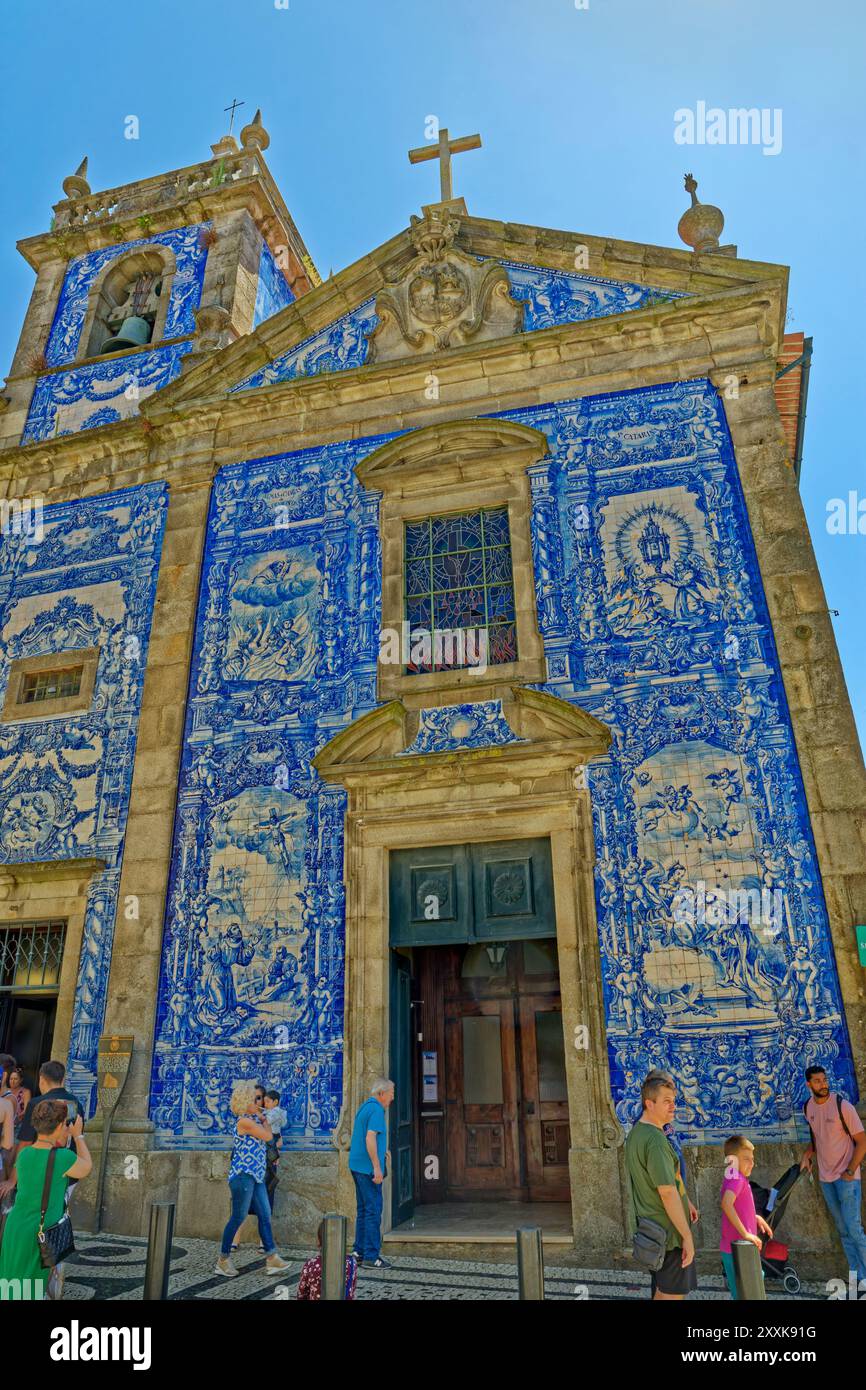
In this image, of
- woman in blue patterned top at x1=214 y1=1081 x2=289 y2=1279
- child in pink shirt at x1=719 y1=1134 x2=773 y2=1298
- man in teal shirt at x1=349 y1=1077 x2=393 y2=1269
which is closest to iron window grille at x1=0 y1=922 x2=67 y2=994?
woman in blue patterned top at x1=214 y1=1081 x2=289 y2=1279

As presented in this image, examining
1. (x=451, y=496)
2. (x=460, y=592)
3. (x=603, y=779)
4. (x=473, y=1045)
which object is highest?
(x=451, y=496)

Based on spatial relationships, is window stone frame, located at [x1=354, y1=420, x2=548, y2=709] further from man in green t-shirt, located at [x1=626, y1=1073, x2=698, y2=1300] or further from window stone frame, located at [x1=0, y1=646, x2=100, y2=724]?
man in green t-shirt, located at [x1=626, y1=1073, x2=698, y2=1300]

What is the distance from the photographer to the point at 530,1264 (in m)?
3.67

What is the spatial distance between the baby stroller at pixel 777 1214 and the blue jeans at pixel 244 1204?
295 cm

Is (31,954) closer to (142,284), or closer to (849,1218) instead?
(849,1218)

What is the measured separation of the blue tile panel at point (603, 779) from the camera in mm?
6527

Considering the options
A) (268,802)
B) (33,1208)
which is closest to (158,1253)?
(33,1208)

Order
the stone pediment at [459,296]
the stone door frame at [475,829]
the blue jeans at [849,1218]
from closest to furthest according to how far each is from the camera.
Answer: the blue jeans at [849,1218] → the stone door frame at [475,829] → the stone pediment at [459,296]

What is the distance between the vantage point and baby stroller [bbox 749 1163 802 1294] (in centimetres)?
539

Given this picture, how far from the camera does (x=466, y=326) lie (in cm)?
938

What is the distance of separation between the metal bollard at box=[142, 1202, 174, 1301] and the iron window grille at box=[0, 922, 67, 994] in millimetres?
4431

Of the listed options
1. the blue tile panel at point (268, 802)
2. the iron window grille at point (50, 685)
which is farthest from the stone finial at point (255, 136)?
the iron window grille at point (50, 685)

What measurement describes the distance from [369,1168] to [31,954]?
13.2 feet

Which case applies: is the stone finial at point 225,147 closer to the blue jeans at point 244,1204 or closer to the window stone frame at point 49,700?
the window stone frame at point 49,700
